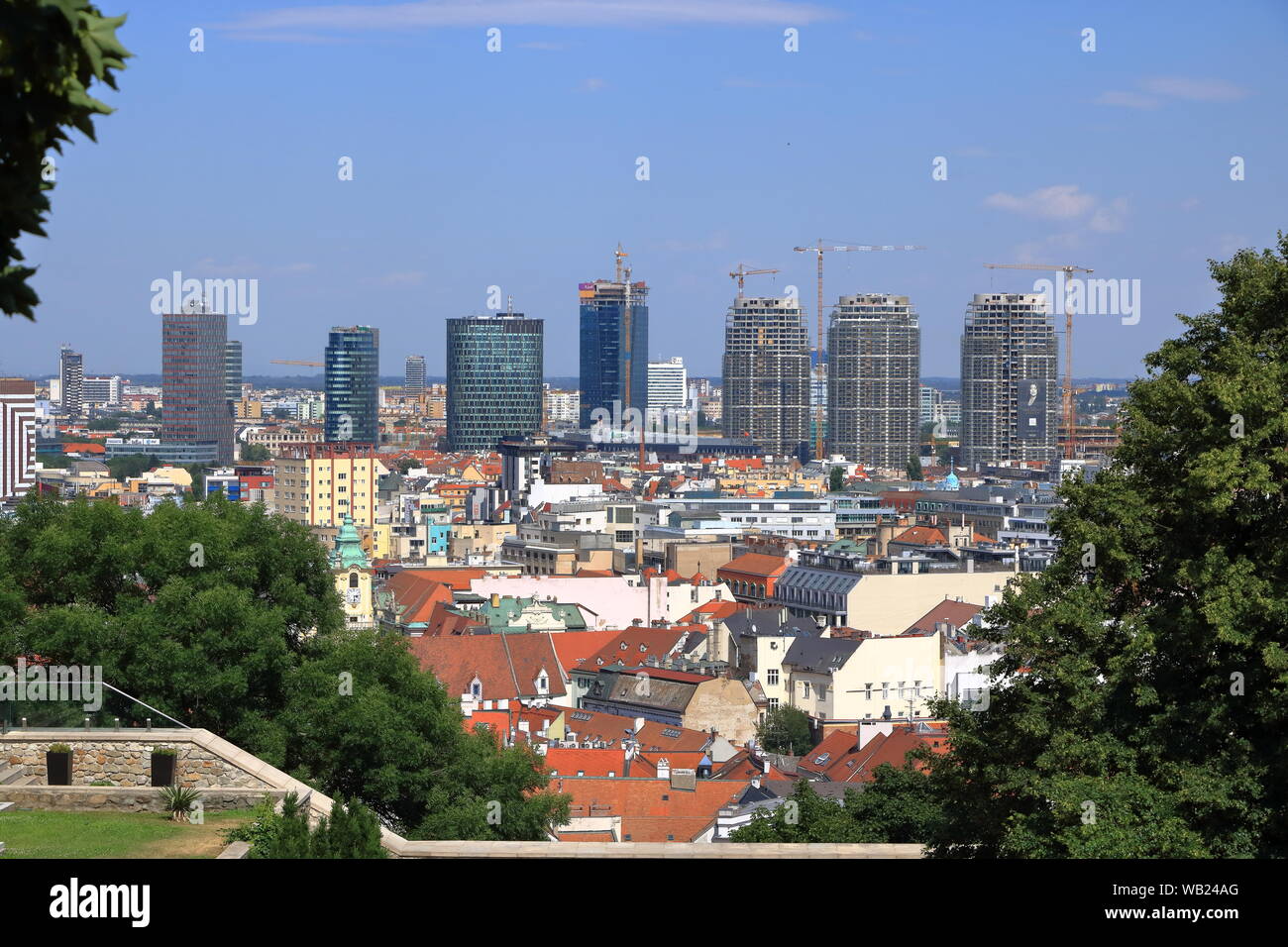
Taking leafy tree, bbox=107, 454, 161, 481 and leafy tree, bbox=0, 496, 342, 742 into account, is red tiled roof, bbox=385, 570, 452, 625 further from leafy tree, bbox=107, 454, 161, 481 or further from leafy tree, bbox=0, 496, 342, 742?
leafy tree, bbox=107, 454, 161, 481

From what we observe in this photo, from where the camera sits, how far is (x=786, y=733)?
44062mm

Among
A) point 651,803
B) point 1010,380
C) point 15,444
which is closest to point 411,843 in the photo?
point 651,803

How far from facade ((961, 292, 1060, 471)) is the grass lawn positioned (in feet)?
518

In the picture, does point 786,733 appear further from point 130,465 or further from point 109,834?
point 130,465

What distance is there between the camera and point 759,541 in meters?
91.9

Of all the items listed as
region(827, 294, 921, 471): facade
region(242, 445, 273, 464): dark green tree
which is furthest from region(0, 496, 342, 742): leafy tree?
region(827, 294, 921, 471): facade

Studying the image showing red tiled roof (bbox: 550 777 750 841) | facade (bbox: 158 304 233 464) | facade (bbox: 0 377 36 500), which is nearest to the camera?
red tiled roof (bbox: 550 777 750 841)

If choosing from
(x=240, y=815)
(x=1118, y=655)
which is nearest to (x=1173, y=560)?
(x=1118, y=655)

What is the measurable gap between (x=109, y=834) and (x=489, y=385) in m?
180

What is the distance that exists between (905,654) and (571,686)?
355 inches

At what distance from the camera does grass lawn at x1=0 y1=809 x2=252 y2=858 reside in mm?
10461

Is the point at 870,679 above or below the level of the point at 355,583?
below

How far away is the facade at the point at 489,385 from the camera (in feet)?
623
